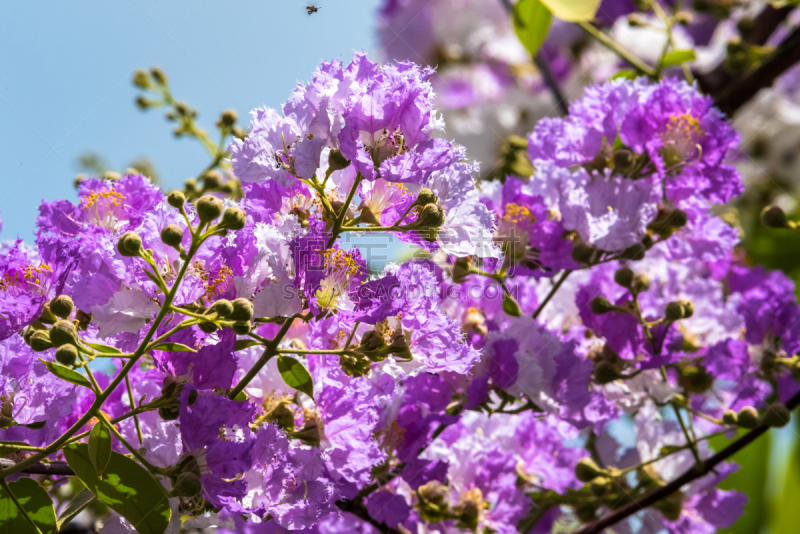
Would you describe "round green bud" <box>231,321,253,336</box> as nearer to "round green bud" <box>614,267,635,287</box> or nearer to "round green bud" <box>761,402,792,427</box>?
"round green bud" <box>614,267,635,287</box>

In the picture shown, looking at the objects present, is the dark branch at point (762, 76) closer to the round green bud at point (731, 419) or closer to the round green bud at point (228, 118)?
the round green bud at point (731, 419)

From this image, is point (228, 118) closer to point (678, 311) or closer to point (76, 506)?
point (76, 506)

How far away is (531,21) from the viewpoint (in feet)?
3.74

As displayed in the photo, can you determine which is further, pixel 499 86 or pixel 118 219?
pixel 499 86

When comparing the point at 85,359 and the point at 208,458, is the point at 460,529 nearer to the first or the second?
the point at 208,458

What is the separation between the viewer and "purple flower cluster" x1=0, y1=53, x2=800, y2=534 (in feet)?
2.15

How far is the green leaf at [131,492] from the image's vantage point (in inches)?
24.8

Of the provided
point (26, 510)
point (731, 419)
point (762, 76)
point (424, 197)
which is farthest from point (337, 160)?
point (762, 76)

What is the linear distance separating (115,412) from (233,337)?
0.24m

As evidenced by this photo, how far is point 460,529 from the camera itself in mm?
934

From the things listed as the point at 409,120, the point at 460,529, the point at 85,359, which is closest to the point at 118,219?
the point at 85,359

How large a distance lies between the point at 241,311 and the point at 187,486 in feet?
0.59

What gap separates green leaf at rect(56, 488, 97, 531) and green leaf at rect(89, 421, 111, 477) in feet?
0.25

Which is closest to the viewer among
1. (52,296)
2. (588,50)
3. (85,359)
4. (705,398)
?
(85,359)
